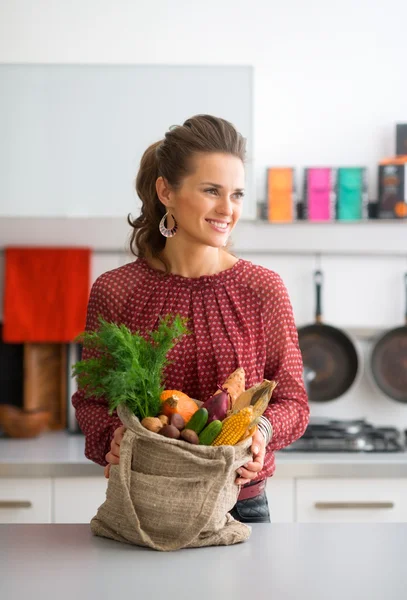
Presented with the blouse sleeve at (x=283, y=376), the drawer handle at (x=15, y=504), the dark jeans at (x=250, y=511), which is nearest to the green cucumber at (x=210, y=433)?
the blouse sleeve at (x=283, y=376)

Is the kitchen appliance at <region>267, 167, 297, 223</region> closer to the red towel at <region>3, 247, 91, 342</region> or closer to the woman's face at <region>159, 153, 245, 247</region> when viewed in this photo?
the red towel at <region>3, 247, 91, 342</region>

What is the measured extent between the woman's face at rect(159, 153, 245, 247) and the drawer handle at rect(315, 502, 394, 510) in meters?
1.25

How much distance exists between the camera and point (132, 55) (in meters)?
3.15

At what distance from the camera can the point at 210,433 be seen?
4.22ft

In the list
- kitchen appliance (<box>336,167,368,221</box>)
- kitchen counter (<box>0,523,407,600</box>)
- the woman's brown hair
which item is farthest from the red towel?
kitchen counter (<box>0,523,407,600</box>)

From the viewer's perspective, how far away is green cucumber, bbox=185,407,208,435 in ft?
4.20

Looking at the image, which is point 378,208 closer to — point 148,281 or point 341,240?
point 341,240

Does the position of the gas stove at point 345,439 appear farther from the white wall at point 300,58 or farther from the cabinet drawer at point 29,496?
the cabinet drawer at point 29,496

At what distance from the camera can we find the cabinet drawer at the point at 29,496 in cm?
259

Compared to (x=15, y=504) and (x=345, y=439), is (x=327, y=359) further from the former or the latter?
(x=15, y=504)

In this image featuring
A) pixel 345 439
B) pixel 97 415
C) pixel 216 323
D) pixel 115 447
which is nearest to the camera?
Result: pixel 115 447

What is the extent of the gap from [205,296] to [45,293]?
4.90ft

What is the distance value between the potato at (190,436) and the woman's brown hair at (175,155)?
535mm

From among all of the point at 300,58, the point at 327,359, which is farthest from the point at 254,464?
the point at 300,58
